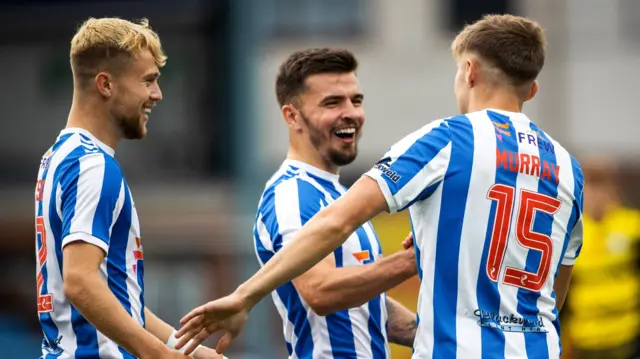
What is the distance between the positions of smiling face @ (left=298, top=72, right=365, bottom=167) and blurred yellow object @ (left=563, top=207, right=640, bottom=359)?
165 inches

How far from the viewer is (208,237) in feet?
67.5

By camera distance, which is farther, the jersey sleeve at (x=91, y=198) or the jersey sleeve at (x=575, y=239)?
the jersey sleeve at (x=575, y=239)

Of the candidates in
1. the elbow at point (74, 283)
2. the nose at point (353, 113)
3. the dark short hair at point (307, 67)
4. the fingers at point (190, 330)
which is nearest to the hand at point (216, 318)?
the fingers at point (190, 330)

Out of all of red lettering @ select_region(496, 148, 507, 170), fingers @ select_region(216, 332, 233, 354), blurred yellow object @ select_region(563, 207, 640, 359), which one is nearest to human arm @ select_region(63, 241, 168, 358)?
fingers @ select_region(216, 332, 233, 354)

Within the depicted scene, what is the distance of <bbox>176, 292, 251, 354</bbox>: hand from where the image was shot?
3967 millimetres

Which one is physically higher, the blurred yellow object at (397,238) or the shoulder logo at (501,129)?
the shoulder logo at (501,129)

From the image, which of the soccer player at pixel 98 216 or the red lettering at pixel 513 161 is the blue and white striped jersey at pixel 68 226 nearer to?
the soccer player at pixel 98 216

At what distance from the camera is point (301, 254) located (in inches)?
154

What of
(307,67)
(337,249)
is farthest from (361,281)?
(307,67)

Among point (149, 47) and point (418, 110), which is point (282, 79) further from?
point (418, 110)

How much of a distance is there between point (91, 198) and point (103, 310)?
1.33 feet

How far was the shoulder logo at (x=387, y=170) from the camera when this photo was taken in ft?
12.9

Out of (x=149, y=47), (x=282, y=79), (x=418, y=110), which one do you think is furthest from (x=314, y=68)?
(x=418, y=110)

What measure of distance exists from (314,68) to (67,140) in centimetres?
134
